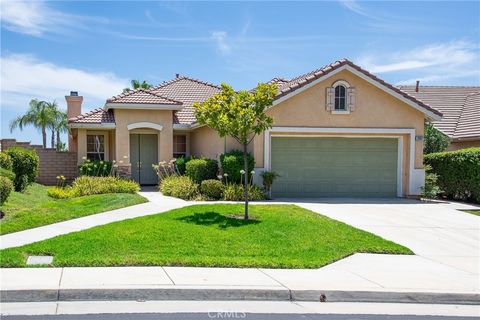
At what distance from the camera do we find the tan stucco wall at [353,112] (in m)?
18.6

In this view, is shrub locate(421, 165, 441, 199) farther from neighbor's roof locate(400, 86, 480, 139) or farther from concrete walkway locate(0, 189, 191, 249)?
concrete walkway locate(0, 189, 191, 249)

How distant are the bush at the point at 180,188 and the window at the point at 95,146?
5.29 m

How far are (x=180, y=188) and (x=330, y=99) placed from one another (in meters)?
6.26

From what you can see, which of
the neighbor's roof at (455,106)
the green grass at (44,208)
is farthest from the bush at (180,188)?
the neighbor's roof at (455,106)

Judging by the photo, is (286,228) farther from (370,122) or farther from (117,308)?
(370,122)

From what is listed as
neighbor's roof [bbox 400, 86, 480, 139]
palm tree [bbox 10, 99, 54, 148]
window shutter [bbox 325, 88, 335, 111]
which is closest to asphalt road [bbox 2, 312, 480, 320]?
window shutter [bbox 325, 88, 335, 111]

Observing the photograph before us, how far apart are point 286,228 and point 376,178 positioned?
29.2 feet

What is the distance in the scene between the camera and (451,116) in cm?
2739

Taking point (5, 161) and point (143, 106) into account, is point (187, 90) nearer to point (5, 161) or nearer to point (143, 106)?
point (143, 106)

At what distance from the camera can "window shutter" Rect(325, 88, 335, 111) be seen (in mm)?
18734

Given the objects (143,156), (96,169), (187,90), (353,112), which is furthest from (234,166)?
(187,90)

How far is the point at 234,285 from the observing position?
752cm

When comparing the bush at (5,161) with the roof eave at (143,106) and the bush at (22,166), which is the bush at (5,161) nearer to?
the bush at (22,166)

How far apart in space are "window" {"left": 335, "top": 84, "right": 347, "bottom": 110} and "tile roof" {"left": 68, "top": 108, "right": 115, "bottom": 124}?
377 inches
